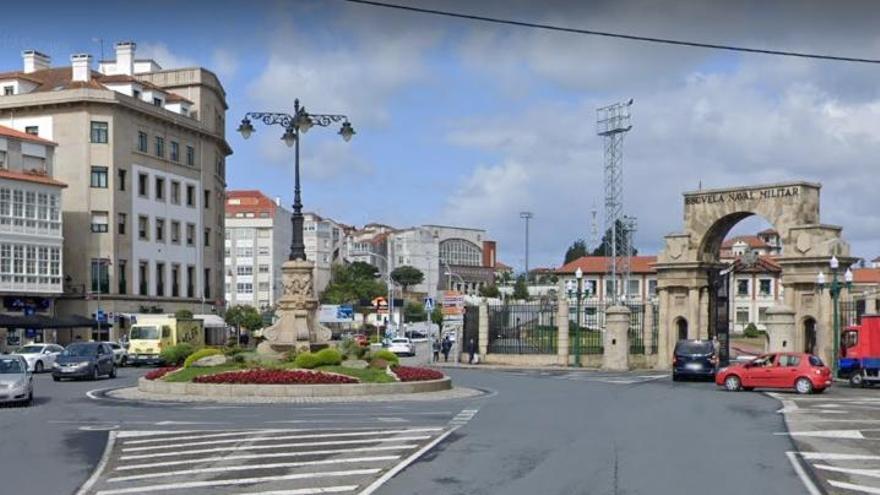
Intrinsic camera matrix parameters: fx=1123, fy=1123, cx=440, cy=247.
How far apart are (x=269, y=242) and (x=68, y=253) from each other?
6600 cm

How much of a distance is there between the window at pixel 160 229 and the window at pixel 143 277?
2421mm

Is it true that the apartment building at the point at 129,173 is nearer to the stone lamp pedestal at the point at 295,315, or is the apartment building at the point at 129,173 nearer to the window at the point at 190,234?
the window at the point at 190,234

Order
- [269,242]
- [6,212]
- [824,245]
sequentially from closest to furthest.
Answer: [824,245], [6,212], [269,242]

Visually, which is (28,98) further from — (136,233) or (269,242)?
(269,242)

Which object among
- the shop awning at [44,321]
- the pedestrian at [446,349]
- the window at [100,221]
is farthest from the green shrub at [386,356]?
the window at [100,221]

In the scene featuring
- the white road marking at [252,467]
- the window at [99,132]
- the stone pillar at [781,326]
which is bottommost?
the white road marking at [252,467]

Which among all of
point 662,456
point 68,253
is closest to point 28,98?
point 68,253

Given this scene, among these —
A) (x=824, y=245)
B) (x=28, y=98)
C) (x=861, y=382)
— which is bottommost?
(x=861, y=382)

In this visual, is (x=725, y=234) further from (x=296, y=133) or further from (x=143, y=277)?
(x=143, y=277)

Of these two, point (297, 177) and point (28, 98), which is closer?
point (297, 177)

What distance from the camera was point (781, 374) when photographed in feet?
116

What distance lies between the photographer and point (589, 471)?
51.4ft

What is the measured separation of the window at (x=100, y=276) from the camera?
70.2 meters

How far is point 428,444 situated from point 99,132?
190ft
